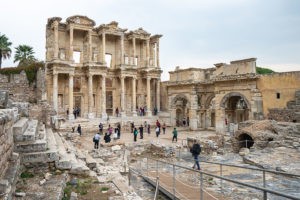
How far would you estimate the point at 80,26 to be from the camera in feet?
106

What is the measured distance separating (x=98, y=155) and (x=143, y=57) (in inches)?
899

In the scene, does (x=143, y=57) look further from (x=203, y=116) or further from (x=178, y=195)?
(x=178, y=195)

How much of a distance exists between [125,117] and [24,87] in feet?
35.8

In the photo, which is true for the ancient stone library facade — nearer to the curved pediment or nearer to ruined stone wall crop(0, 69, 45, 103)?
the curved pediment

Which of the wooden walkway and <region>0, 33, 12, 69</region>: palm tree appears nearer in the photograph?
the wooden walkway

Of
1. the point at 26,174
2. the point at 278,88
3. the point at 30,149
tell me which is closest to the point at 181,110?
the point at 278,88

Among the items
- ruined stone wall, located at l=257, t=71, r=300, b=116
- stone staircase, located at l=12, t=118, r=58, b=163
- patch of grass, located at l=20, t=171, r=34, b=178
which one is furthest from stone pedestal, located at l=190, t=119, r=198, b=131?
patch of grass, located at l=20, t=171, r=34, b=178

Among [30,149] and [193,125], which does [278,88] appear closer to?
[193,125]

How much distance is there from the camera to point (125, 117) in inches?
1321

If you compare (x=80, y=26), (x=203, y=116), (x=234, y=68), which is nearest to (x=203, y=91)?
(x=203, y=116)

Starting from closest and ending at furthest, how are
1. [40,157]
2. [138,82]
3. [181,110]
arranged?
[40,157], [138,82], [181,110]

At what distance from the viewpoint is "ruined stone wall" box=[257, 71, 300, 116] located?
24.0 m

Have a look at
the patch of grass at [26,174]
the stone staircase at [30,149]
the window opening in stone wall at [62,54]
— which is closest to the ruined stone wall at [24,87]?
the window opening in stone wall at [62,54]

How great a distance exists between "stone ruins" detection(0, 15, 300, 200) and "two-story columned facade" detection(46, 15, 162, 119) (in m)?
0.12
